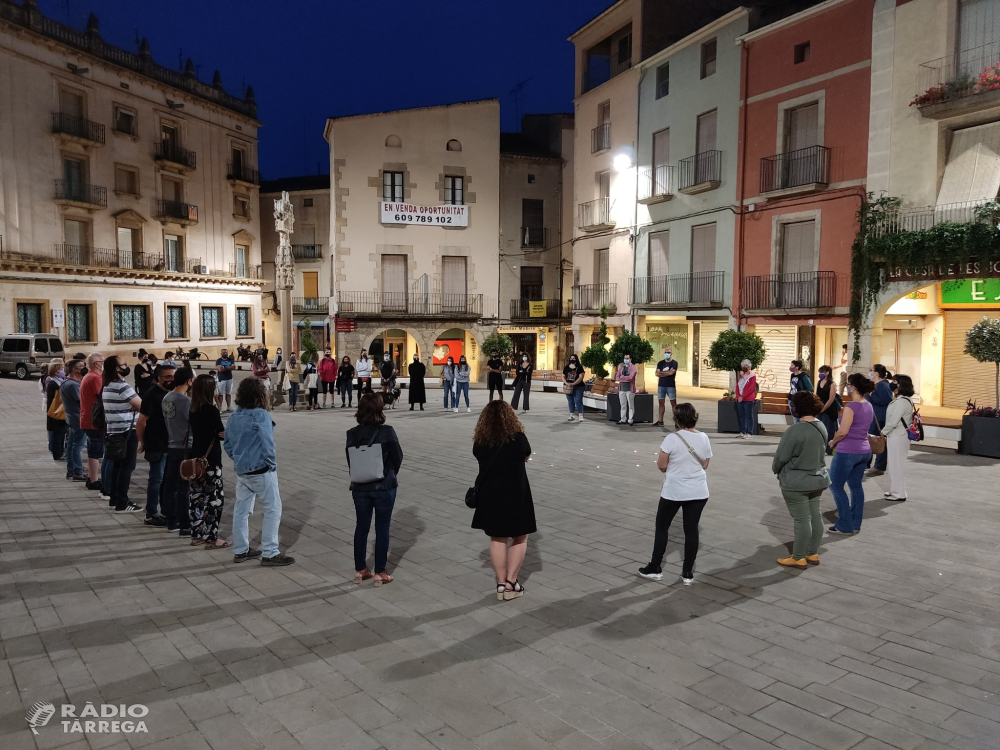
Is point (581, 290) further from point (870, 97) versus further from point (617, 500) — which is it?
point (617, 500)

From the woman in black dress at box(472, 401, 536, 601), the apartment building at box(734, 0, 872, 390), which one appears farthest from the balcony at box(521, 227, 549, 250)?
the woman in black dress at box(472, 401, 536, 601)

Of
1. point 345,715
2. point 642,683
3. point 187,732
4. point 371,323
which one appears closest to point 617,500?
point 642,683

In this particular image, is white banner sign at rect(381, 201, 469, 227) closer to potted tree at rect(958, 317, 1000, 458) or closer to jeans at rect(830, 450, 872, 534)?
potted tree at rect(958, 317, 1000, 458)

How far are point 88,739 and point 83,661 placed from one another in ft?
3.30

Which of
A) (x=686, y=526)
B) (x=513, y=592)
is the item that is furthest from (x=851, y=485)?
(x=513, y=592)

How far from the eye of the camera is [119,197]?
3400cm

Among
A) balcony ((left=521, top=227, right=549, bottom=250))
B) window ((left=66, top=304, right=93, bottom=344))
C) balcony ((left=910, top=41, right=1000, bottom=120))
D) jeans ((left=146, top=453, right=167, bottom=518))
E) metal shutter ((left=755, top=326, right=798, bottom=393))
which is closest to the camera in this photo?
jeans ((left=146, top=453, right=167, bottom=518))

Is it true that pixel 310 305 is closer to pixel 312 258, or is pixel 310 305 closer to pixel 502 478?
pixel 312 258

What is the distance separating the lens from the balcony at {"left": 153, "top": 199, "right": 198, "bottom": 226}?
3594 cm

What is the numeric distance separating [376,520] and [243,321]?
127 feet

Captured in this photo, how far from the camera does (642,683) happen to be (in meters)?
4.36

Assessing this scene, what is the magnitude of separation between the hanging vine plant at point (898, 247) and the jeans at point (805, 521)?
11.4 meters

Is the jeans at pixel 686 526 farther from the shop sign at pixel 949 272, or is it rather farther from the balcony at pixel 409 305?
the balcony at pixel 409 305

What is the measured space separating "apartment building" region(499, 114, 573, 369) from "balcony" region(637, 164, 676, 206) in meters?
9.79
